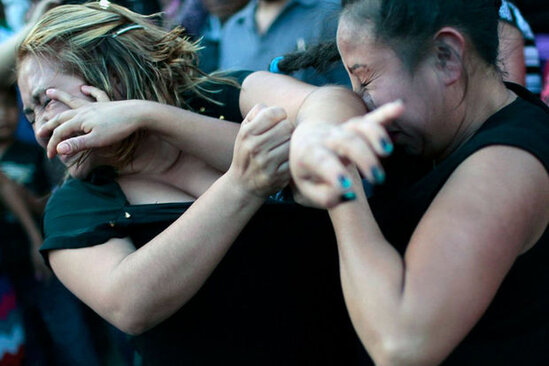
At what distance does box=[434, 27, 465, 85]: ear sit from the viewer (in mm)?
1342

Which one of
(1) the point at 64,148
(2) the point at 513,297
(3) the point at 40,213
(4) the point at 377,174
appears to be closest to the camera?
(4) the point at 377,174

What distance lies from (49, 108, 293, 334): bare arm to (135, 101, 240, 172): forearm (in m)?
0.28

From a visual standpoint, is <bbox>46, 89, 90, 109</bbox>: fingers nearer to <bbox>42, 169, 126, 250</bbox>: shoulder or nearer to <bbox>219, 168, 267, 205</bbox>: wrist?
<bbox>42, 169, 126, 250</bbox>: shoulder

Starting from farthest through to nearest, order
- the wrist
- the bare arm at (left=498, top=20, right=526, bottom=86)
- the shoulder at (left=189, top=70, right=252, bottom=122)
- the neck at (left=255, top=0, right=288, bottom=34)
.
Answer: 1. the neck at (left=255, top=0, right=288, bottom=34)
2. the bare arm at (left=498, top=20, right=526, bottom=86)
3. the shoulder at (left=189, top=70, right=252, bottom=122)
4. the wrist

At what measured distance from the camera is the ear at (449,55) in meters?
1.34

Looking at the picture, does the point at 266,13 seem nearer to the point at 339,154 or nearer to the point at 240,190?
the point at 240,190

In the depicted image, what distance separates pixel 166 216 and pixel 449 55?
2.34 ft

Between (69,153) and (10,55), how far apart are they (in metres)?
1.20

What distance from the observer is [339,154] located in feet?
3.30

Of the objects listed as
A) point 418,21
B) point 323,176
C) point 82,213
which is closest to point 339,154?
point 323,176

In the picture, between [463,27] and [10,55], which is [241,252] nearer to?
[463,27]

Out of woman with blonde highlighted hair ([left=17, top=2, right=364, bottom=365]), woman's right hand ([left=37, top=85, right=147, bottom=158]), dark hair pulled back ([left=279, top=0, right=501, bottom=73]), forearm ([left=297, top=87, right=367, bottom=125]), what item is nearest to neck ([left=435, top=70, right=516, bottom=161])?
dark hair pulled back ([left=279, top=0, right=501, bottom=73])

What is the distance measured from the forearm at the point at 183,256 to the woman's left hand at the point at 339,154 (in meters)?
0.33

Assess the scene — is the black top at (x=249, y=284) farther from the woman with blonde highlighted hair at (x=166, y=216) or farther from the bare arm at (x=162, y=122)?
the bare arm at (x=162, y=122)
